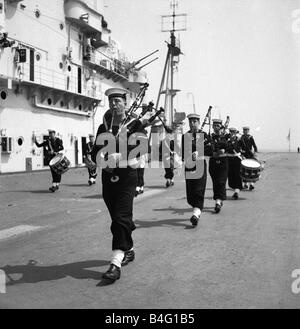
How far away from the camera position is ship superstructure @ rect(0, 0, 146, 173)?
22094 mm

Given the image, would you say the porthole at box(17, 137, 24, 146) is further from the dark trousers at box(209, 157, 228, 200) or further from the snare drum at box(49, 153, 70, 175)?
the dark trousers at box(209, 157, 228, 200)

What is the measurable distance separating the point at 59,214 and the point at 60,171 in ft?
15.4

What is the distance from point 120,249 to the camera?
4.57 metres

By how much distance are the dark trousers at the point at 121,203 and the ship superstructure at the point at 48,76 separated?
58.5 feet

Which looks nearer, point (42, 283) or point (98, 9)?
point (42, 283)

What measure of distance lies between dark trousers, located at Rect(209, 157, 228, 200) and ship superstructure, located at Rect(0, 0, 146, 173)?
15.2 m

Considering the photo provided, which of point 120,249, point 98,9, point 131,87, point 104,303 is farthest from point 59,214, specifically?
point 131,87

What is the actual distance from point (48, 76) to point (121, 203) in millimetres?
23227

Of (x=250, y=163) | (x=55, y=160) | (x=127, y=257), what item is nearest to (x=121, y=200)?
(x=127, y=257)

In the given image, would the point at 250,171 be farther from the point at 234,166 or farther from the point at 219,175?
the point at 219,175

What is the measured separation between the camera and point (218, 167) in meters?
9.27

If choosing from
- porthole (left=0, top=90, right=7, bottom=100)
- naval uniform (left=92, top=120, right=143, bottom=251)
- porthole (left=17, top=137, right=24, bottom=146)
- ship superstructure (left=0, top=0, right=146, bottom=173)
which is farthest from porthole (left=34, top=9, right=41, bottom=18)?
naval uniform (left=92, top=120, right=143, bottom=251)

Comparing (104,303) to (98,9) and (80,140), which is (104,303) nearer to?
(80,140)
